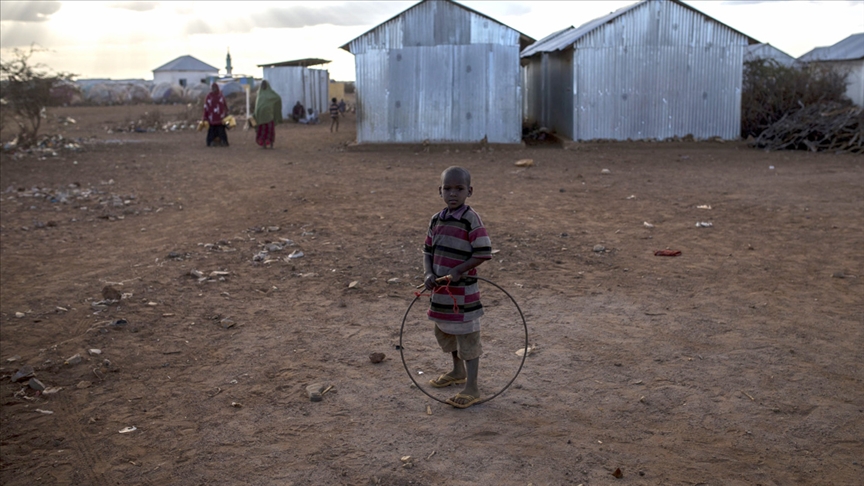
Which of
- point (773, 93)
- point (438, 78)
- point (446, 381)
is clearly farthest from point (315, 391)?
point (773, 93)

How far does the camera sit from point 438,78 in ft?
63.6

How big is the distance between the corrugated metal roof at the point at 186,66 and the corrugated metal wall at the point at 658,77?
60.7 metres

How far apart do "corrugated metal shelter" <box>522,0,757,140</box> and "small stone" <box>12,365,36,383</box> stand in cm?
1626

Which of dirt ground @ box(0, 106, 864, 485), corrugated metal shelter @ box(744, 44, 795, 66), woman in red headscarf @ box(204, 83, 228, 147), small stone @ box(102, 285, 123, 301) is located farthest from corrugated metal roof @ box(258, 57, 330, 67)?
small stone @ box(102, 285, 123, 301)

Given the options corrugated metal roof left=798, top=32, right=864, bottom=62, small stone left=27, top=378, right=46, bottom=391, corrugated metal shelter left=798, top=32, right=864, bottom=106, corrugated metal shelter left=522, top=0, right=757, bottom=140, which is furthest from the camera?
corrugated metal roof left=798, top=32, right=864, bottom=62

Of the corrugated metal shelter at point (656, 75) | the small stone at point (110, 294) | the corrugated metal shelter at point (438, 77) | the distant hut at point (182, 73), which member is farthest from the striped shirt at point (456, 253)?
the distant hut at point (182, 73)

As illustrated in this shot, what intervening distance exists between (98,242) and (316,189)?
13.2 ft

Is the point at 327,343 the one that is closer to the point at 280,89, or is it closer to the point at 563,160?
the point at 563,160

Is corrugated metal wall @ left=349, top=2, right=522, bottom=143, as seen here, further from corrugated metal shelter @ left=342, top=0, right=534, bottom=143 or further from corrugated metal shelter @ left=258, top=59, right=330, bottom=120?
corrugated metal shelter @ left=258, top=59, right=330, bottom=120

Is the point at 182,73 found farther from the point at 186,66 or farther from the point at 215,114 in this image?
the point at 215,114

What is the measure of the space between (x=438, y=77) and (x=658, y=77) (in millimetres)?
5560

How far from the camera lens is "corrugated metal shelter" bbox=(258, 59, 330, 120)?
105ft

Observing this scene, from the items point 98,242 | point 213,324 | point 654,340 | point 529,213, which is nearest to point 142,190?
point 98,242

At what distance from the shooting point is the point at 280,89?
32.2 m
